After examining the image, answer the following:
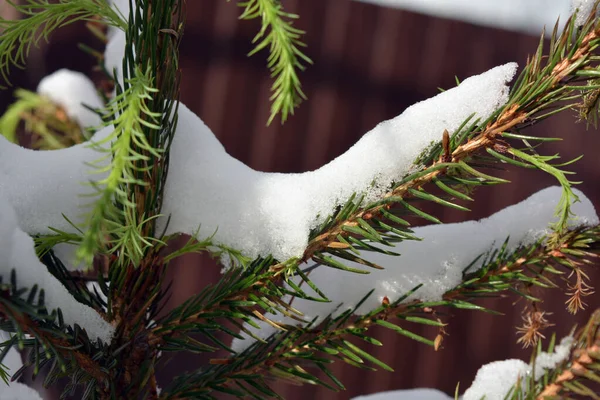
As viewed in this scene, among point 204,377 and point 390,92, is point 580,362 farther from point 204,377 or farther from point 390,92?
point 390,92

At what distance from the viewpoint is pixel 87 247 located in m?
0.24

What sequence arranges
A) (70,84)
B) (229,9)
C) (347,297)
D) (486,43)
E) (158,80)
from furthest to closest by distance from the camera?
(486,43), (229,9), (70,84), (347,297), (158,80)

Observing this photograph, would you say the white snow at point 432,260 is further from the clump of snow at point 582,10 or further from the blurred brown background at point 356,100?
the blurred brown background at point 356,100

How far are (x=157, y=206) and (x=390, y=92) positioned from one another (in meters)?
1.83

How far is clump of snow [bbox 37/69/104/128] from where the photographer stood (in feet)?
3.03

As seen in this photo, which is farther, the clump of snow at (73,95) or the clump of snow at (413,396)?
the clump of snow at (73,95)

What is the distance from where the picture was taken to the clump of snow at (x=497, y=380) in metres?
0.45

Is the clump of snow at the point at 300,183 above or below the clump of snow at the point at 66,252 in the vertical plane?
above

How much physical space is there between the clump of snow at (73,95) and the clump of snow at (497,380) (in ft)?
2.22

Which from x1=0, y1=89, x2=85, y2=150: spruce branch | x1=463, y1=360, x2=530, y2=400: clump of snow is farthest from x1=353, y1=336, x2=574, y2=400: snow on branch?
x1=0, y1=89, x2=85, y2=150: spruce branch

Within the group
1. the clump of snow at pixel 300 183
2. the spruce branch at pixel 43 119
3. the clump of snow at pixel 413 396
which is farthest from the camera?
the spruce branch at pixel 43 119

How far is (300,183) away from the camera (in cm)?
41

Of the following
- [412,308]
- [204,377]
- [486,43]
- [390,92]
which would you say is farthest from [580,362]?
[486,43]

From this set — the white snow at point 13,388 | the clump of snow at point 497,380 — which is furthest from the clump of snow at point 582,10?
the white snow at point 13,388
